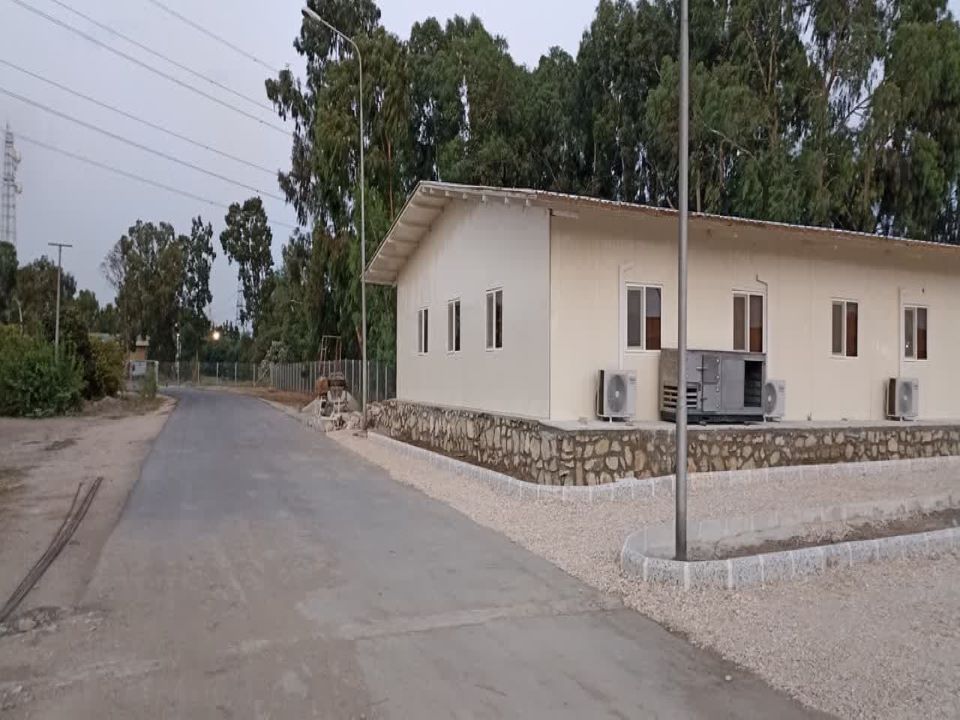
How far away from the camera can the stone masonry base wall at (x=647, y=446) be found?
35.1 ft

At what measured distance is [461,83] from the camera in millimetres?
30578

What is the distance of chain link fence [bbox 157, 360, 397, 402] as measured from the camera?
2633 centimetres

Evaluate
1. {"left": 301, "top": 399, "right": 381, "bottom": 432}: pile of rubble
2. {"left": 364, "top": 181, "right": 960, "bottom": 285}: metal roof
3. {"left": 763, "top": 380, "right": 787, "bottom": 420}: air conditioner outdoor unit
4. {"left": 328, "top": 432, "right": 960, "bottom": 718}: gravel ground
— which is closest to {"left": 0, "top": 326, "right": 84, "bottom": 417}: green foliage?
{"left": 301, "top": 399, "right": 381, "bottom": 432}: pile of rubble

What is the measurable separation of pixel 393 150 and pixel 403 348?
13.0 m

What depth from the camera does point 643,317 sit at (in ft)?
42.1

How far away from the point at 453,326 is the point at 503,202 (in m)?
4.11

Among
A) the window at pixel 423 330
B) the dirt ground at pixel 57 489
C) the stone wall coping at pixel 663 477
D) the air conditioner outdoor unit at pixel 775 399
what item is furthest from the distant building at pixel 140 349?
the air conditioner outdoor unit at pixel 775 399

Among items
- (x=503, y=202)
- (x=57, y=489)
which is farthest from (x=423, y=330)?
(x=57, y=489)

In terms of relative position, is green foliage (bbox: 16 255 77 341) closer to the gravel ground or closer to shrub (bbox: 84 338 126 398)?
shrub (bbox: 84 338 126 398)

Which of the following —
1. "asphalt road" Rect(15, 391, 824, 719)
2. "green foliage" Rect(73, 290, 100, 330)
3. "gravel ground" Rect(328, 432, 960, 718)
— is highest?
"green foliage" Rect(73, 290, 100, 330)

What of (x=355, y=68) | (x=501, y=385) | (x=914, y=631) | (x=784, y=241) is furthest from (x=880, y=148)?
(x=914, y=631)

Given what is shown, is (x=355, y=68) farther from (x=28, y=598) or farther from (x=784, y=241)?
(x=28, y=598)

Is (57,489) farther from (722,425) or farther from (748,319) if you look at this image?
(748,319)

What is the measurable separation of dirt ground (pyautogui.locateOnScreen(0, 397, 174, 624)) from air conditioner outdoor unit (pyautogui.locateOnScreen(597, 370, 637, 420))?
700cm
